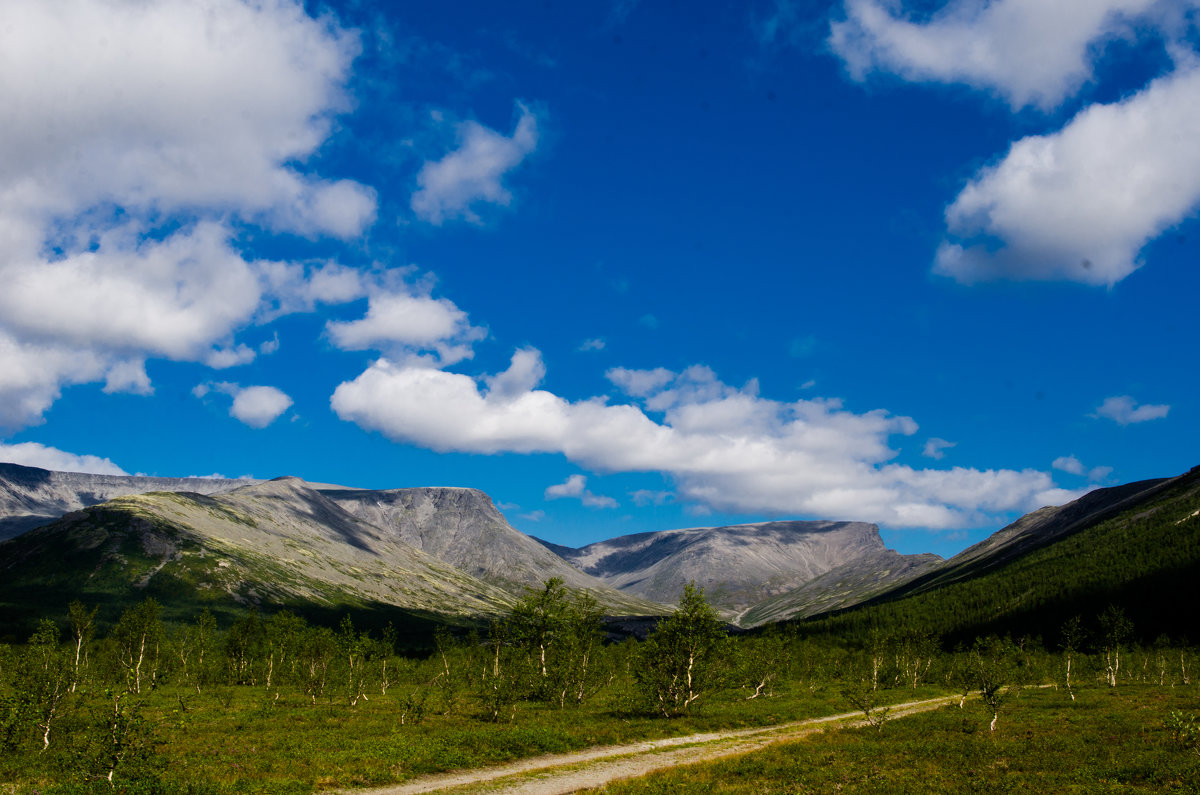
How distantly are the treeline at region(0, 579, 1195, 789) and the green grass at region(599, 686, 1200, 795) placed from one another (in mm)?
5260

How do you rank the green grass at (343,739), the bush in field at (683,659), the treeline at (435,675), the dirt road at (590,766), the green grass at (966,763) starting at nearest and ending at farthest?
the green grass at (966,763), the green grass at (343,739), the dirt road at (590,766), the treeline at (435,675), the bush in field at (683,659)

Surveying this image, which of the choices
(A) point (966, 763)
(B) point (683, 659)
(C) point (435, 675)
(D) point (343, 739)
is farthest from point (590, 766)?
(C) point (435, 675)

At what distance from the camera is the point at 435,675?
384 ft

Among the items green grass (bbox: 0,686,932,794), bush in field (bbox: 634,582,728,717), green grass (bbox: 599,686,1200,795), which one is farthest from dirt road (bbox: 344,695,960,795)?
bush in field (bbox: 634,582,728,717)

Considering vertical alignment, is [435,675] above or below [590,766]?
below

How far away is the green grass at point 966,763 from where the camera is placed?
30250 millimetres

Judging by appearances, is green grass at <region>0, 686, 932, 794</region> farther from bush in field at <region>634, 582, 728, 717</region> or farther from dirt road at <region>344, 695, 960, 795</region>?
bush in field at <region>634, 582, 728, 717</region>

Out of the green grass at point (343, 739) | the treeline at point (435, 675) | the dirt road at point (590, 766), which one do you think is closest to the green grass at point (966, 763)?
the dirt road at point (590, 766)

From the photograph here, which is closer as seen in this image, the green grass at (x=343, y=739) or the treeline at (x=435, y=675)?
the green grass at (x=343, y=739)

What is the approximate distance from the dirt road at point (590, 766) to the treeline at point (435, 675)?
1014cm

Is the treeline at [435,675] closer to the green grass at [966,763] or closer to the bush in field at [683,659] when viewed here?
the bush in field at [683,659]

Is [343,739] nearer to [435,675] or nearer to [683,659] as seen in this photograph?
[683,659]

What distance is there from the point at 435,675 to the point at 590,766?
88686 mm

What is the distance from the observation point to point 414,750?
130 ft
